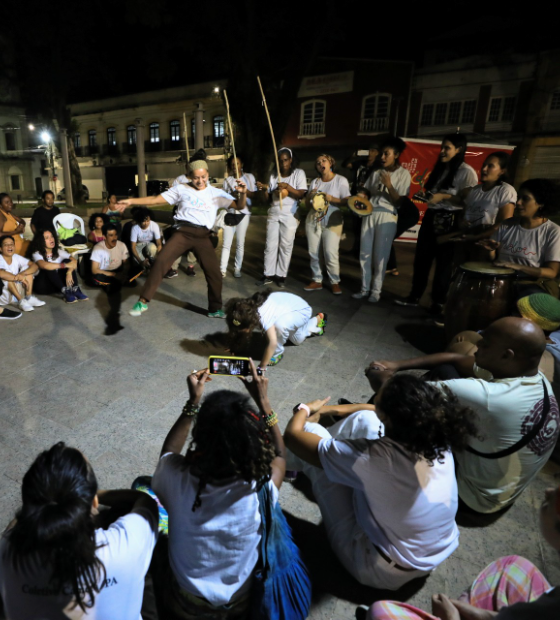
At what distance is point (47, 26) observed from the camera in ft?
69.4

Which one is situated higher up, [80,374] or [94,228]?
[94,228]

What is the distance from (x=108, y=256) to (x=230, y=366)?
489cm

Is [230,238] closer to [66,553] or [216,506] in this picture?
[216,506]

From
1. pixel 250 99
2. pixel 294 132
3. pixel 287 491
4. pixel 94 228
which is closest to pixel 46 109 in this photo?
pixel 294 132

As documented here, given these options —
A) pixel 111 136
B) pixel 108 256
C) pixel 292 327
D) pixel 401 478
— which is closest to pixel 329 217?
pixel 292 327

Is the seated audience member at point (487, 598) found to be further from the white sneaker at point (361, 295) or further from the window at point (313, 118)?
the window at point (313, 118)

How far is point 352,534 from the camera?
2119 mm

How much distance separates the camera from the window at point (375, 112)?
73.6 feet

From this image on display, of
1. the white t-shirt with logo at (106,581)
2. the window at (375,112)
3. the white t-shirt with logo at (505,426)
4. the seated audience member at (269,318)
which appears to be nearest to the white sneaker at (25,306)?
the seated audience member at (269,318)

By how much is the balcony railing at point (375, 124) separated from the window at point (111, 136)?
69.5 feet

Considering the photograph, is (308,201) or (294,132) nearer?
(308,201)

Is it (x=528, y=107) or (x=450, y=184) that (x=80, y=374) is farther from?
(x=528, y=107)

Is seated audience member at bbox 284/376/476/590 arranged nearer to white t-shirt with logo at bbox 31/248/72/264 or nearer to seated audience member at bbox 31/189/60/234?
white t-shirt with logo at bbox 31/248/72/264

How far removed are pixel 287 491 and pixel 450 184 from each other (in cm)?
438
